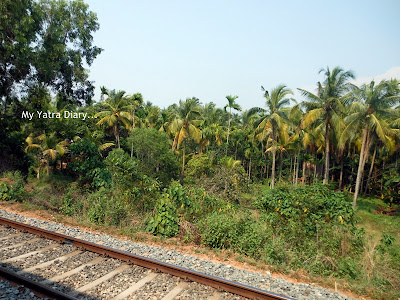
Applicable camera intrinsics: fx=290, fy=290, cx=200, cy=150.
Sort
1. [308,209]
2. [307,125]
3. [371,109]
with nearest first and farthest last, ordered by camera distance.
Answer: [308,209]
[371,109]
[307,125]

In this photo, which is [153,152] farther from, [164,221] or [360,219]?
[360,219]

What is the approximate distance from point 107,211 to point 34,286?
545cm

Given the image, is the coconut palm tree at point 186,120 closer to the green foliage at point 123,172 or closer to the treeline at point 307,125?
the treeline at point 307,125

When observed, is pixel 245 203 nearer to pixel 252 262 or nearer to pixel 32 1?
pixel 252 262

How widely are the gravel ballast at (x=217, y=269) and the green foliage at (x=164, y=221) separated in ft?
4.11

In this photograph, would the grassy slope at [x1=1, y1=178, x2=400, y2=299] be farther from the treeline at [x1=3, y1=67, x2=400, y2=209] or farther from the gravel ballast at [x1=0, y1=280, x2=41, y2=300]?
the gravel ballast at [x1=0, y1=280, x2=41, y2=300]

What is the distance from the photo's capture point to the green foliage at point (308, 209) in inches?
368

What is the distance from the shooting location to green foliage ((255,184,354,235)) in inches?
368

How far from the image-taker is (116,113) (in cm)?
3084

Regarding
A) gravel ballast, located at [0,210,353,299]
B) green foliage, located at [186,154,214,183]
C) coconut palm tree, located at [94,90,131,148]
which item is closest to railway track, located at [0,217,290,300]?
gravel ballast, located at [0,210,353,299]

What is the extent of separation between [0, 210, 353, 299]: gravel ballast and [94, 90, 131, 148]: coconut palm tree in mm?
22764

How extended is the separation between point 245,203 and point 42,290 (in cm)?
1671

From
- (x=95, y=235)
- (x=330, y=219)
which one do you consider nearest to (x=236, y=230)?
(x=330, y=219)

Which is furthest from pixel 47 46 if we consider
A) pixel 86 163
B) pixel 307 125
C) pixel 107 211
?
pixel 307 125
